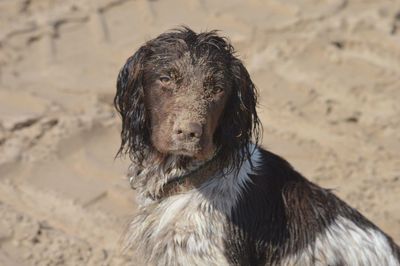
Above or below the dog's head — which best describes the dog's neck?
below

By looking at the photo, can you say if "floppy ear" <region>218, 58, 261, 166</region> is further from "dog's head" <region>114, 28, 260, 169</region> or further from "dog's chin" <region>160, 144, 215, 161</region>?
"dog's chin" <region>160, 144, 215, 161</region>

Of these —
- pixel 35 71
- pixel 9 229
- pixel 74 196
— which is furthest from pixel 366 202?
pixel 35 71

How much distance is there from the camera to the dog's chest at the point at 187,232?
417 centimetres

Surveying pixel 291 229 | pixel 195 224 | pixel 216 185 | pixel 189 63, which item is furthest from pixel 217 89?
pixel 291 229

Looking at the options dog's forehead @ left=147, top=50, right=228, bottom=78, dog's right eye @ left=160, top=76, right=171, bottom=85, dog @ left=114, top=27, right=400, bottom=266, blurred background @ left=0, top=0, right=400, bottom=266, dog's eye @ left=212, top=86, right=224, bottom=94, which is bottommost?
blurred background @ left=0, top=0, right=400, bottom=266

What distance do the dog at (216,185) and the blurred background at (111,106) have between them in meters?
1.27

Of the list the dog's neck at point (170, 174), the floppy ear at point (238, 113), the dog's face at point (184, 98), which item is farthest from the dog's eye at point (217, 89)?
the dog's neck at point (170, 174)

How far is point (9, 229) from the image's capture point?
5.50 m

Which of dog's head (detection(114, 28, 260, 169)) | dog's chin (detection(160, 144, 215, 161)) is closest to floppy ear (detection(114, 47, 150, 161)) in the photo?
dog's head (detection(114, 28, 260, 169))

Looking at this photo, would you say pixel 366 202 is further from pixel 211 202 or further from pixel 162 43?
pixel 162 43

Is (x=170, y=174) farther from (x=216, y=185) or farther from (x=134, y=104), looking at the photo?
(x=134, y=104)

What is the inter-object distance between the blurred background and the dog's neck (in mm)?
1166

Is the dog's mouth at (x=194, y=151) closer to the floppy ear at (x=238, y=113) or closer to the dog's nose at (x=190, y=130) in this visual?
the dog's nose at (x=190, y=130)

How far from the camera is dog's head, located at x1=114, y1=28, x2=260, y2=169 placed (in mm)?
3863
